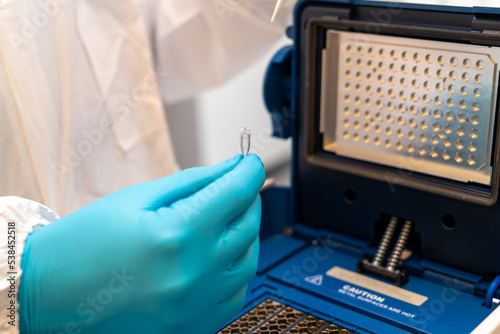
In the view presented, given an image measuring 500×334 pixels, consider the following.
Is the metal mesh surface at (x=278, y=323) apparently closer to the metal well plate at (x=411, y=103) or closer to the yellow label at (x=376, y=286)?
the yellow label at (x=376, y=286)

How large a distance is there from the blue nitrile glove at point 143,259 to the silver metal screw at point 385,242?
10.1 inches

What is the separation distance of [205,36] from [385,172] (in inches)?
20.7

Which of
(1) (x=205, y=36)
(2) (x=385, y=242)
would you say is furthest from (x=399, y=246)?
(1) (x=205, y=36)

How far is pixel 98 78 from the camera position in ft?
3.23

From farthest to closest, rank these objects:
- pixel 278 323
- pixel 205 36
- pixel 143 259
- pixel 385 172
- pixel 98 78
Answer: pixel 205 36
pixel 98 78
pixel 385 172
pixel 278 323
pixel 143 259

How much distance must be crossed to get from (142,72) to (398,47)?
477 millimetres

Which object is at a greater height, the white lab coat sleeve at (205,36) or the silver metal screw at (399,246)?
the white lab coat sleeve at (205,36)

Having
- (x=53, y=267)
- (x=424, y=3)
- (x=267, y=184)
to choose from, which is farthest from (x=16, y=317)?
(x=424, y=3)

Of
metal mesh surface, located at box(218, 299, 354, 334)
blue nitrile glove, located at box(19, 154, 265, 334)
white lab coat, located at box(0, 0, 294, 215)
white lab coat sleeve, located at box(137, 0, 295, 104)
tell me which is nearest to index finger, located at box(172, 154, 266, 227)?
blue nitrile glove, located at box(19, 154, 265, 334)

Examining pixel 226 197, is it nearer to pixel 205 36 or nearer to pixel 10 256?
pixel 10 256

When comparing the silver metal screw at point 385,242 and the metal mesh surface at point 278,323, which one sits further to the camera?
the silver metal screw at point 385,242

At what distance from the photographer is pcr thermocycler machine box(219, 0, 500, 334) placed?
0.70 m

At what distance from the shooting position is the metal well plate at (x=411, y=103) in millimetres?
698

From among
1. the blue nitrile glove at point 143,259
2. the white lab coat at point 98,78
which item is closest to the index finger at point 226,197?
the blue nitrile glove at point 143,259
